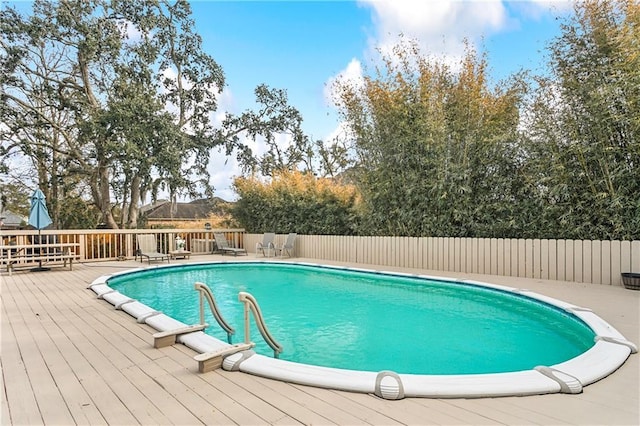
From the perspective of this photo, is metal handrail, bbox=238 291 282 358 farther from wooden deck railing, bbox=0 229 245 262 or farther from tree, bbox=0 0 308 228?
tree, bbox=0 0 308 228

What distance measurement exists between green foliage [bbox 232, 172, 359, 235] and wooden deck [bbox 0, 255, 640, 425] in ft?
23.9

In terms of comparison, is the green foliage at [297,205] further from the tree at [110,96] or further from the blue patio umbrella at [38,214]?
→ the blue patio umbrella at [38,214]

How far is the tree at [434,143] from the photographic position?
23.8ft

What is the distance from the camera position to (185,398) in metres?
2.08

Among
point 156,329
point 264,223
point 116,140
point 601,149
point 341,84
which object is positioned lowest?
point 156,329

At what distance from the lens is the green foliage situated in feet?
33.4

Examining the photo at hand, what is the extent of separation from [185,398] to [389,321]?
3.19 metres

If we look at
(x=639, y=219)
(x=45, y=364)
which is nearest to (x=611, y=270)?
(x=639, y=219)

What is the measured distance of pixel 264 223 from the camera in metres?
12.1

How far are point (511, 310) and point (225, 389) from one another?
4309 mm

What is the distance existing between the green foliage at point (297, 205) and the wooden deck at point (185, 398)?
23.9 ft

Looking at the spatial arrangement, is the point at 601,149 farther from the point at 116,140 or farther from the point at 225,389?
the point at 116,140

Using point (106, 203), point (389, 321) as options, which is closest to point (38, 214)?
point (106, 203)

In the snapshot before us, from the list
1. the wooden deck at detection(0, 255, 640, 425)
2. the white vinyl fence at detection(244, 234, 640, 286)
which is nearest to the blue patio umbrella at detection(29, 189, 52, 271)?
the wooden deck at detection(0, 255, 640, 425)
